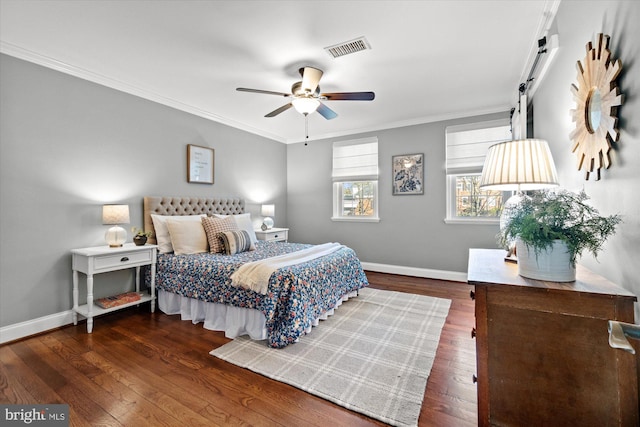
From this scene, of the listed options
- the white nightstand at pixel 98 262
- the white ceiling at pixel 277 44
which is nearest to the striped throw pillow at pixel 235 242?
the white nightstand at pixel 98 262

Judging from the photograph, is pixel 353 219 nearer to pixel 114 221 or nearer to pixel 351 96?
pixel 351 96

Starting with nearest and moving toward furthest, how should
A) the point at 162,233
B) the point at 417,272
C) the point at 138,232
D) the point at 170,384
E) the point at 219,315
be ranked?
the point at 170,384, the point at 219,315, the point at 138,232, the point at 162,233, the point at 417,272

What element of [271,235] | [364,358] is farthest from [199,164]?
[364,358]

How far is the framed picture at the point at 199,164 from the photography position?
4.09 m

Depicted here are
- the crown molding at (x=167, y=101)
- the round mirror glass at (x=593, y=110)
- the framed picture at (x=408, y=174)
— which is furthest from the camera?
the framed picture at (x=408, y=174)

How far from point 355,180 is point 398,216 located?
1.05 metres

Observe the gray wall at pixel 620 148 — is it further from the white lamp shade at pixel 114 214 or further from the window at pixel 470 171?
the white lamp shade at pixel 114 214

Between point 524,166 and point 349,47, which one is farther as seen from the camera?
point 349,47

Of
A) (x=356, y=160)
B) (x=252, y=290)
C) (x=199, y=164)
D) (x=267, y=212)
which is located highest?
(x=356, y=160)

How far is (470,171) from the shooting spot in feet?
14.0

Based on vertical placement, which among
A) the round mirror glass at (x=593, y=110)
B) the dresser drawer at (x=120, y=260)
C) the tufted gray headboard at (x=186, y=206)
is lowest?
the dresser drawer at (x=120, y=260)

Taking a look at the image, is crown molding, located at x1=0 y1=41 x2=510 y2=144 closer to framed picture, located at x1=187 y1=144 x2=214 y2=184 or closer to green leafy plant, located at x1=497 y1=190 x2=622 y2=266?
framed picture, located at x1=187 y1=144 x2=214 y2=184

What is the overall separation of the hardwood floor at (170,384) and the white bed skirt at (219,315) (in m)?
0.14

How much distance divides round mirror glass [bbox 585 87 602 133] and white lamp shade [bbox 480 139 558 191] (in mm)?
178
